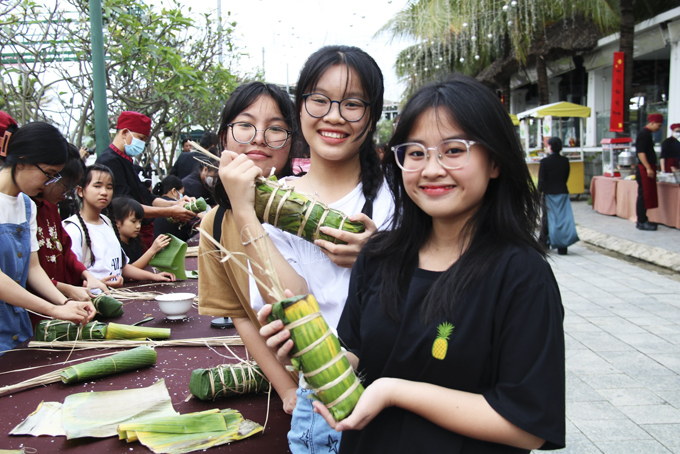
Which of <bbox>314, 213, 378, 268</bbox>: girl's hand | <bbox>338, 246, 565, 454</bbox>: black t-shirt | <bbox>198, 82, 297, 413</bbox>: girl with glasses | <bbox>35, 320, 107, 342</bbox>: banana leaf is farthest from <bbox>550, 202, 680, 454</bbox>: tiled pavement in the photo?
<bbox>35, 320, 107, 342</bbox>: banana leaf

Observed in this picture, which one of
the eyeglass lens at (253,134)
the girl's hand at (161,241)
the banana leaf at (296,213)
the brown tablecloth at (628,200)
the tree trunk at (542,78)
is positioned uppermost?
the tree trunk at (542,78)

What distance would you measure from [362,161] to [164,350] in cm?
133

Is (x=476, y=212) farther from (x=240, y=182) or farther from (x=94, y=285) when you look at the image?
(x=94, y=285)

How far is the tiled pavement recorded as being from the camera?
3383mm

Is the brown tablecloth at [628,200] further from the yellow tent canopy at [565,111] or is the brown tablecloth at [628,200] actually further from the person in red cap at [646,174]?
the yellow tent canopy at [565,111]

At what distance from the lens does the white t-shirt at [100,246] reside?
3740 mm

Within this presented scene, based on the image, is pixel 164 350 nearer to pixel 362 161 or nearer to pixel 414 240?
pixel 362 161

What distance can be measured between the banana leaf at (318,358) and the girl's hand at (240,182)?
1.39 feet

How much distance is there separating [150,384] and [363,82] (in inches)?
53.9

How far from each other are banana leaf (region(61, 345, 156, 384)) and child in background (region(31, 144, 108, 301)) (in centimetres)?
97

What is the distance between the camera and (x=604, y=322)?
556 cm

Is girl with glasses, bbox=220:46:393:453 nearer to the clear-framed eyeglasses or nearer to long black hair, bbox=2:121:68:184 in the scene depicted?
the clear-framed eyeglasses

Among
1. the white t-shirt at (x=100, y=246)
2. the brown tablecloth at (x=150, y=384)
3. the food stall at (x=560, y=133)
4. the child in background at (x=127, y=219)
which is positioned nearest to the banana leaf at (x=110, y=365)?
the brown tablecloth at (x=150, y=384)

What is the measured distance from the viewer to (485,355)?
1.19 m
